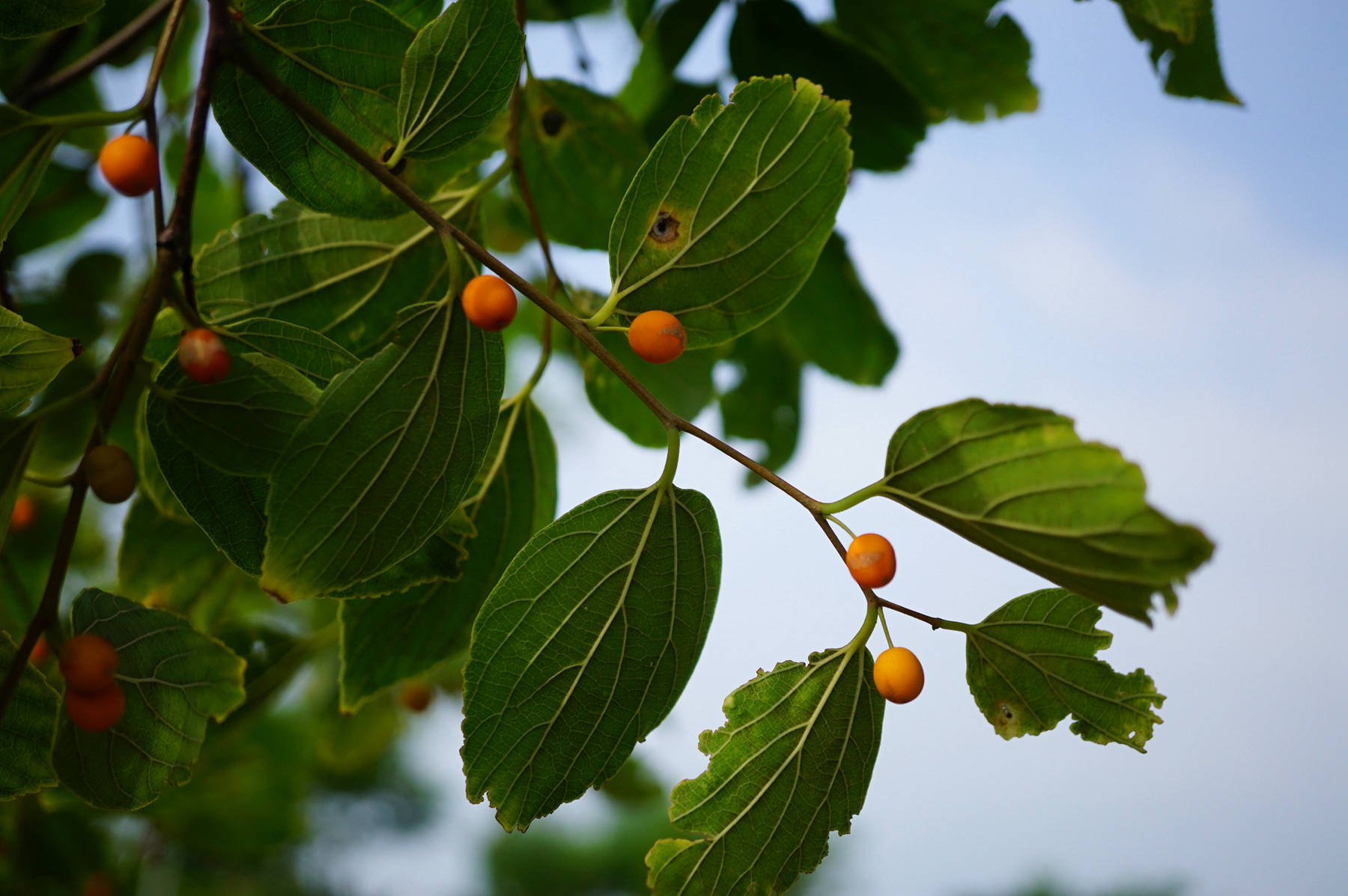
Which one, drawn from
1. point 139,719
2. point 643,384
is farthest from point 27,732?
point 643,384

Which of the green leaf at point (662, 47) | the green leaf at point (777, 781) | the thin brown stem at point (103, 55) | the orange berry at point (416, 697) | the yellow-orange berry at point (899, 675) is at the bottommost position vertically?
the green leaf at point (777, 781)

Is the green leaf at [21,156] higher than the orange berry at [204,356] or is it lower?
higher

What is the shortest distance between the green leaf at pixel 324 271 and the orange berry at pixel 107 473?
21 centimetres

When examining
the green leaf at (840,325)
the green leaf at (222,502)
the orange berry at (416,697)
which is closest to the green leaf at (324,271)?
the green leaf at (222,502)

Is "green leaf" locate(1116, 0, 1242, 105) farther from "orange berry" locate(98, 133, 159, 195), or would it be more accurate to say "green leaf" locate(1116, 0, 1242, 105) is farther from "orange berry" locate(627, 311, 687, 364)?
"orange berry" locate(98, 133, 159, 195)

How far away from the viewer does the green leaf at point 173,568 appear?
0.94m

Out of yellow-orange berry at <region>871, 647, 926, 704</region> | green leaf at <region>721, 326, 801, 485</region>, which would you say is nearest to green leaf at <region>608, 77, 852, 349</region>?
yellow-orange berry at <region>871, 647, 926, 704</region>

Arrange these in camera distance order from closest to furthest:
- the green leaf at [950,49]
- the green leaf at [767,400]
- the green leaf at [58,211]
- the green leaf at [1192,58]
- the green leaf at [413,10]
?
the green leaf at [413,10] < the green leaf at [1192,58] < the green leaf at [950,49] < the green leaf at [58,211] < the green leaf at [767,400]

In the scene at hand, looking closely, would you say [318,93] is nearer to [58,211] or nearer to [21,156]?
[21,156]

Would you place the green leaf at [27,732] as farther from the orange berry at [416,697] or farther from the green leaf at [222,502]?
the orange berry at [416,697]

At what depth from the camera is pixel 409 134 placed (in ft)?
1.93

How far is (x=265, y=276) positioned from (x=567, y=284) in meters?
0.29

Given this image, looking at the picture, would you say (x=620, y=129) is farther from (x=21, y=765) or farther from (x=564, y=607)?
(x=21, y=765)

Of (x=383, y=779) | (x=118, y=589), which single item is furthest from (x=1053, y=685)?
(x=383, y=779)
